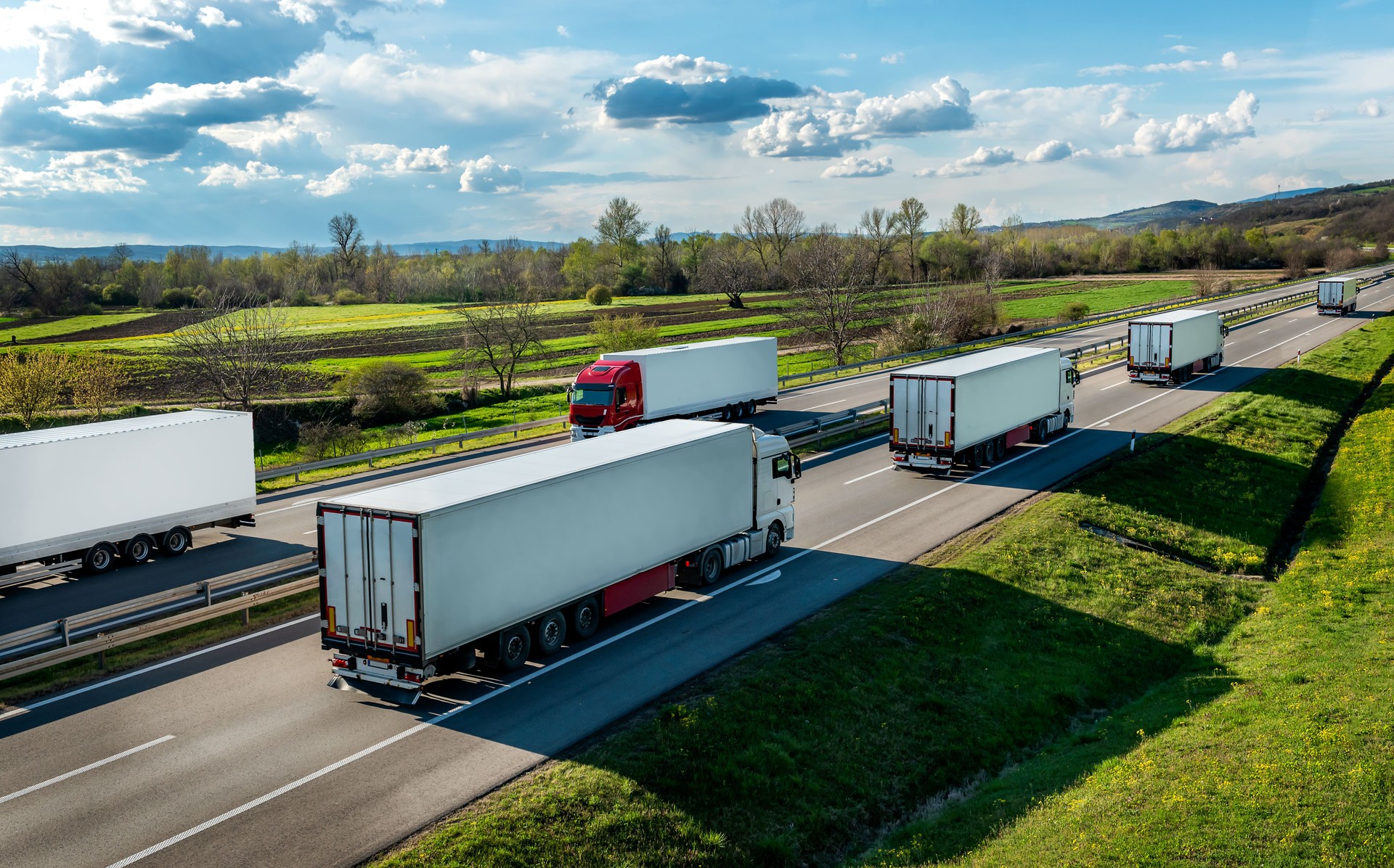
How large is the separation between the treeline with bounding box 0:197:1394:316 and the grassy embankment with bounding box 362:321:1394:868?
83784 millimetres

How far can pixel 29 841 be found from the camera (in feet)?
35.7

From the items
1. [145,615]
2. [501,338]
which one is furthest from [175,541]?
[501,338]

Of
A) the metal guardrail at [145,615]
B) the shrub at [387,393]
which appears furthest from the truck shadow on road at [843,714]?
the shrub at [387,393]

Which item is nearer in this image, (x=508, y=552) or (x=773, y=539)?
(x=508, y=552)

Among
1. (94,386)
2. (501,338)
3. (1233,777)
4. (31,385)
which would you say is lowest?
(1233,777)

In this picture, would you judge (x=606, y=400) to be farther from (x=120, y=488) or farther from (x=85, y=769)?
(x=85, y=769)

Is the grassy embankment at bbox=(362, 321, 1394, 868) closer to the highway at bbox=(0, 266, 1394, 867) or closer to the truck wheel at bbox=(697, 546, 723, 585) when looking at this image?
the highway at bbox=(0, 266, 1394, 867)

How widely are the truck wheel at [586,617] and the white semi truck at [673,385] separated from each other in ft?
50.8

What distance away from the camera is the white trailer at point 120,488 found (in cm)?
2092

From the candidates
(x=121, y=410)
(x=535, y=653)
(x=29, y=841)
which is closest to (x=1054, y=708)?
(x=535, y=653)

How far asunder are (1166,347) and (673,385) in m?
26.8

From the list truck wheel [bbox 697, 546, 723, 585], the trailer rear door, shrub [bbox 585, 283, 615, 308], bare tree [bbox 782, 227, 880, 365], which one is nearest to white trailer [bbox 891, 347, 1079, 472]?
truck wheel [bbox 697, 546, 723, 585]

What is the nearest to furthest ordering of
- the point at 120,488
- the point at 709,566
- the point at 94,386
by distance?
the point at 709,566 → the point at 120,488 → the point at 94,386

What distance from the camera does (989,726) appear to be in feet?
52.1
